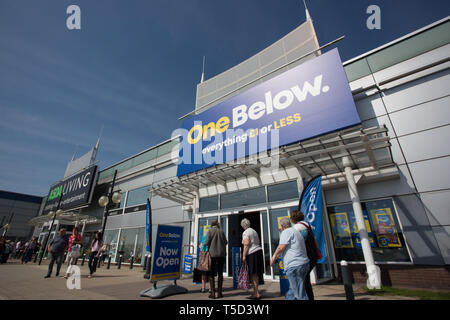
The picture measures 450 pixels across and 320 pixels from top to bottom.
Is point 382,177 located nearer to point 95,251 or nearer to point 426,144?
point 426,144

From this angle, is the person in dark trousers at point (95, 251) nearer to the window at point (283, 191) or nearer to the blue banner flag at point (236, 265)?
the blue banner flag at point (236, 265)

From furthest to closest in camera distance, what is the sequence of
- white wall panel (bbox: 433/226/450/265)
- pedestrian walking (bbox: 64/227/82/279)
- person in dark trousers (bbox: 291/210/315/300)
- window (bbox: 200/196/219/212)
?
window (bbox: 200/196/219/212) → pedestrian walking (bbox: 64/227/82/279) → white wall panel (bbox: 433/226/450/265) → person in dark trousers (bbox: 291/210/315/300)

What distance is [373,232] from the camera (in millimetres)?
6652

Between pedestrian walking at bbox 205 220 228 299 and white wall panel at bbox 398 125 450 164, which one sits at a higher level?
white wall panel at bbox 398 125 450 164

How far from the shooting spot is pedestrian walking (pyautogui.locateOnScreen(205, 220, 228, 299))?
458 centimetres

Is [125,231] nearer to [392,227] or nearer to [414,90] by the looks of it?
[392,227]

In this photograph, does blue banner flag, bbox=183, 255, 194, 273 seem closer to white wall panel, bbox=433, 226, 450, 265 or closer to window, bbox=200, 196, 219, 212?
window, bbox=200, 196, 219, 212

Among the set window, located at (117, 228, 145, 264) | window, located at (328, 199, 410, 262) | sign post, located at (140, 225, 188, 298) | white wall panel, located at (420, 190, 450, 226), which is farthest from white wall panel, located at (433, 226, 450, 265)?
window, located at (117, 228, 145, 264)

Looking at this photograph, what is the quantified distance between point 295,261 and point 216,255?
7.30ft

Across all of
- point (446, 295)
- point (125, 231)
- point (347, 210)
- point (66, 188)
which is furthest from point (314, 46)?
point (66, 188)

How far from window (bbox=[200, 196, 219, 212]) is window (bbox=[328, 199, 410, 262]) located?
5124 mm

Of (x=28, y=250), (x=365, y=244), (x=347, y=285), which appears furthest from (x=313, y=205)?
(x=28, y=250)

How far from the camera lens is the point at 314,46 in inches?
376

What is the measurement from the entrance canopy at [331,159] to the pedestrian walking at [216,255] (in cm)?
361
